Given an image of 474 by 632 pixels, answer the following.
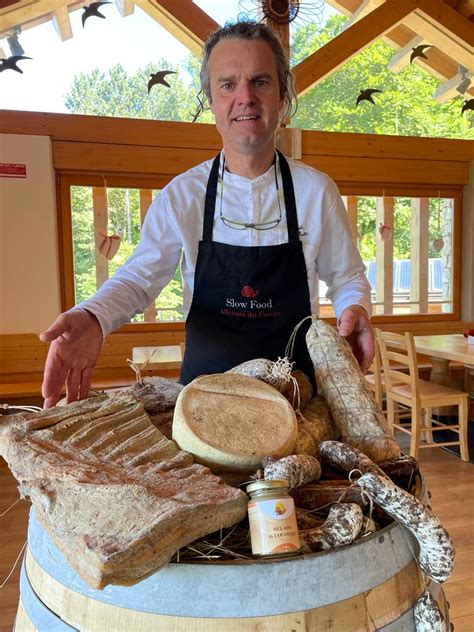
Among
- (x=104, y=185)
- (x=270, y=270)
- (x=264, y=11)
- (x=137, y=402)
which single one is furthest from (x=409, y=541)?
(x=104, y=185)

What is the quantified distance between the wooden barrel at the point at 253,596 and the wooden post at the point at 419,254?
5.12m

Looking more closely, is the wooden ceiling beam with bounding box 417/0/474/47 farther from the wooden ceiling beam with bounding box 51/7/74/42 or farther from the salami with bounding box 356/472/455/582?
the salami with bounding box 356/472/455/582

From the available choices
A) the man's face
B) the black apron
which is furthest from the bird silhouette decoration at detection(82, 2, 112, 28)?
the black apron

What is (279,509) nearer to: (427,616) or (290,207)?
(427,616)

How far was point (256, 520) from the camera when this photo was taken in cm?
67

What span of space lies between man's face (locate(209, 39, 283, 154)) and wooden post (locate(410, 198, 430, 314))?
4396 millimetres

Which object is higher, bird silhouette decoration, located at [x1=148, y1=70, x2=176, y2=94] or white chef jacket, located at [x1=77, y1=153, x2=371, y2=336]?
bird silhouette decoration, located at [x1=148, y1=70, x2=176, y2=94]

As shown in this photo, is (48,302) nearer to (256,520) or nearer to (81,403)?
(81,403)

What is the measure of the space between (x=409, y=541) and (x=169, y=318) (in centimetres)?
426

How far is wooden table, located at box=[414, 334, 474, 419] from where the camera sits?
369 centimetres

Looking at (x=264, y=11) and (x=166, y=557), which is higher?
(x=264, y=11)

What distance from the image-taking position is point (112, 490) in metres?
0.68

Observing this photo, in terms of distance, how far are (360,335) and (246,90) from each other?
0.72 meters

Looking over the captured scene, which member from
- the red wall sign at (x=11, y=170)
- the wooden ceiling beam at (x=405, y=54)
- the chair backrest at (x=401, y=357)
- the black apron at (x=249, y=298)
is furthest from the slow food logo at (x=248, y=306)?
the wooden ceiling beam at (x=405, y=54)
